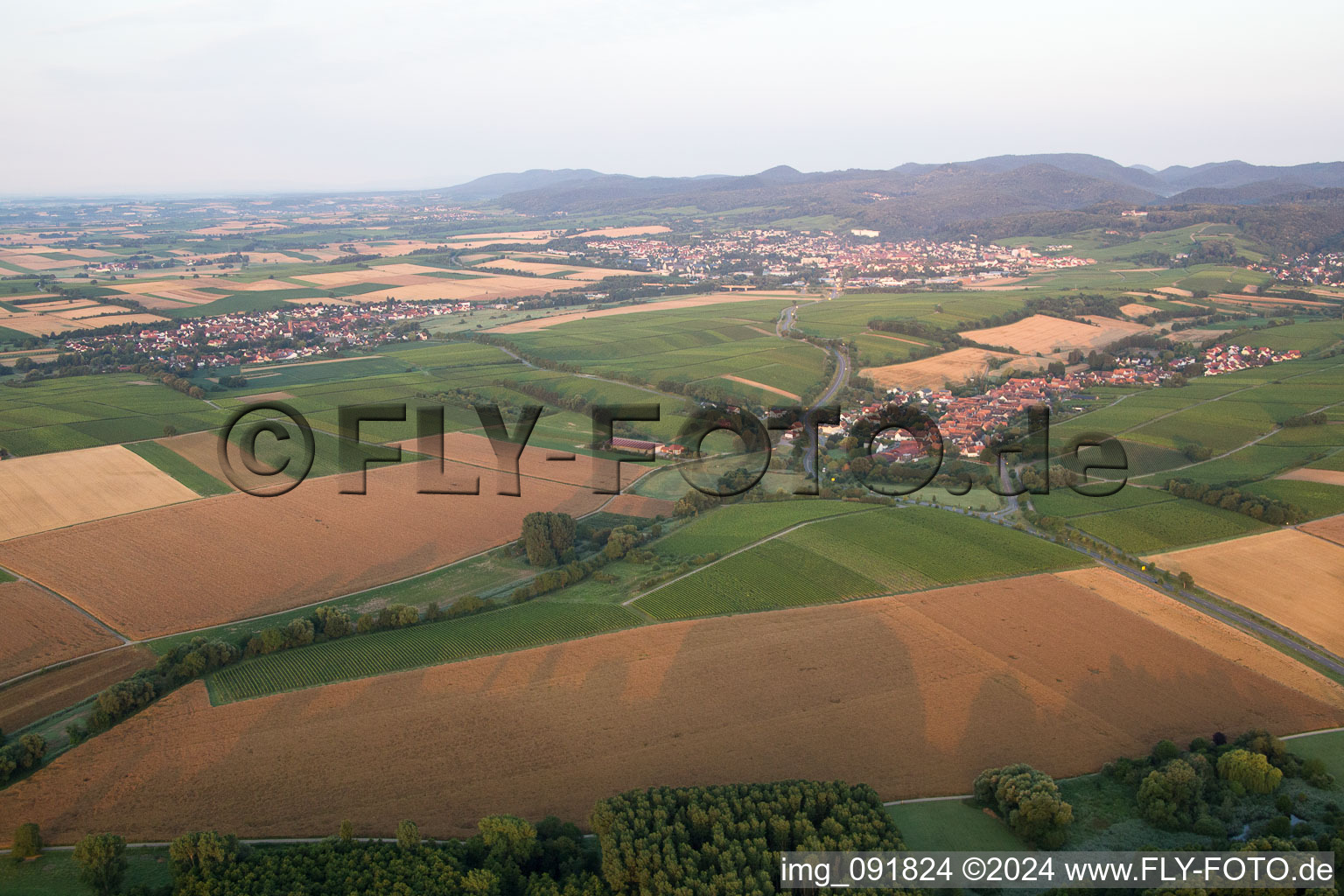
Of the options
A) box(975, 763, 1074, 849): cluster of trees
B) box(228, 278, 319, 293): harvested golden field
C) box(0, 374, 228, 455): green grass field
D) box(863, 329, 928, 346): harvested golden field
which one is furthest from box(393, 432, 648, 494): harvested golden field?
box(228, 278, 319, 293): harvested golden field

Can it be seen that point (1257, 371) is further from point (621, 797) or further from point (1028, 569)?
point (621, 797)

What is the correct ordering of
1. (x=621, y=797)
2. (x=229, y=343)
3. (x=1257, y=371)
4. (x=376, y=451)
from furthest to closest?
1. (x=229, y=343)
2. (x=1257, y=371)
3. (x=376, y=451)
4. (x=621, y=797)

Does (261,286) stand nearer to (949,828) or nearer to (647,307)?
(647,307)

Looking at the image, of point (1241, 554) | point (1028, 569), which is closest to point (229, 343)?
point (1028, 569)

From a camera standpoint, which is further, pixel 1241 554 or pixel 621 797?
pixel 1241 554

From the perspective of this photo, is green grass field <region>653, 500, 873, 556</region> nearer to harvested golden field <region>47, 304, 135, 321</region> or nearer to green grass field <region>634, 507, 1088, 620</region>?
green grass field <region>634, 507, 1088, 620</region>

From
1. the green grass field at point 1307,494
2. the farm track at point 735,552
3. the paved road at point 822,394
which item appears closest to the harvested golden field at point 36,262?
the paved road at point 822,394
